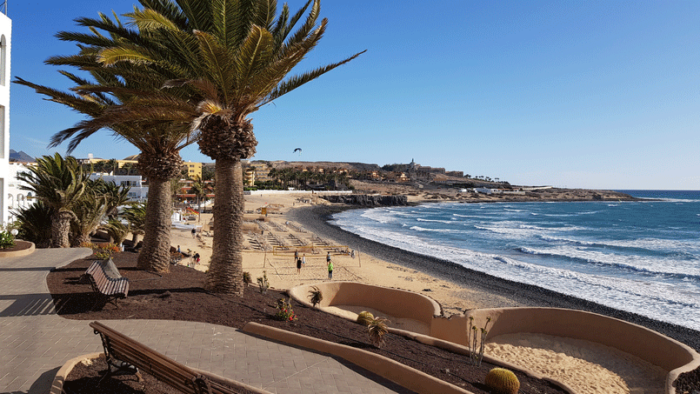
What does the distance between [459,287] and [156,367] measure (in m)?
18.3

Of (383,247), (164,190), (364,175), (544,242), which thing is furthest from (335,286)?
(364,175)

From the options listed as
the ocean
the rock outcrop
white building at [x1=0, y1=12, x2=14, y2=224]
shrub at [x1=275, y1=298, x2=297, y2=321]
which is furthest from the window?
the rock outcrop

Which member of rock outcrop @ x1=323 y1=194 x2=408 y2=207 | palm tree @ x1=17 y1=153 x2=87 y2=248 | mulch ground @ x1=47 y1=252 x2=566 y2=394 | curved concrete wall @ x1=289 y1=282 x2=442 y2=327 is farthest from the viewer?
rock outcrop @ x1=323 y1=194 x2=408 y2=207

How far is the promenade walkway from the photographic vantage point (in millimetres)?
5023

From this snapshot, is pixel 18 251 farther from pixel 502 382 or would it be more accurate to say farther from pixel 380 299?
pixel 502 382

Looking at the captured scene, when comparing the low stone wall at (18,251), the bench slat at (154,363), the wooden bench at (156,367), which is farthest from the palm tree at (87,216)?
the bench slat at (154,363)

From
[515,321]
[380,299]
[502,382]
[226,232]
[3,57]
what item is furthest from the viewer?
[3,57]

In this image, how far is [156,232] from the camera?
10.1 metres

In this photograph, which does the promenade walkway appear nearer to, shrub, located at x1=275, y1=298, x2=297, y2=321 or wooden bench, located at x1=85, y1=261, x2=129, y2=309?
wooden bench, located at x1=85, y1=261, x2=129, y2=309

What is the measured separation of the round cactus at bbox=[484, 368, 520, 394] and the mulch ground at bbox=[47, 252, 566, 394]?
145 millimetres

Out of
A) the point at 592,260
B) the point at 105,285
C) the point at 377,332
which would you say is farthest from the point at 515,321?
the point at 592,260

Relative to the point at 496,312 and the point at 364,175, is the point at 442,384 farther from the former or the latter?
the point at 364,175

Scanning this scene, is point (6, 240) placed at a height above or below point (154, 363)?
below

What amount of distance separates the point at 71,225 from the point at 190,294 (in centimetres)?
956
